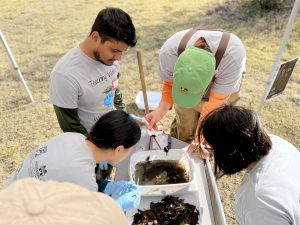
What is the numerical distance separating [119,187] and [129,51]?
16.4ft

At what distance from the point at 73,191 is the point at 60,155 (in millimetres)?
901

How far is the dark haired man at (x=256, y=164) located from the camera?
1.51 metres

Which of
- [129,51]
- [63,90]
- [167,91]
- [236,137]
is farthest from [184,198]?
[129,51]

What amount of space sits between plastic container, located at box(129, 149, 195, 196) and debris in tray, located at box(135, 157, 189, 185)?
34 mm

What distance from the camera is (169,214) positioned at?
84.3 inches

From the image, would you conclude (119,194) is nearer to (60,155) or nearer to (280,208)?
(60,155)

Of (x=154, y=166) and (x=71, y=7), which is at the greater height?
(x=154, y=166)

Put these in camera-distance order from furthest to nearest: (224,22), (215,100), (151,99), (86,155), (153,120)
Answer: (224,22)
(151,99)
(153,120)
(215,100)
(86,155)

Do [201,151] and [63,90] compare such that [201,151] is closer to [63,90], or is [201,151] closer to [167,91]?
[167,91]

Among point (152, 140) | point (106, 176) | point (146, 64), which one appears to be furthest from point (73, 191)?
point (146, 64)

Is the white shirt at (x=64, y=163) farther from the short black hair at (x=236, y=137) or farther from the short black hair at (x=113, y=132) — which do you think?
the short black hair at (x=236, y=137)

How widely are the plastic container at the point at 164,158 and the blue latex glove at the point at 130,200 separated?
86 millimetres

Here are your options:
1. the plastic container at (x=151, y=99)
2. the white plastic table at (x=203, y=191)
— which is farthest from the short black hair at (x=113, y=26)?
the plastic container at (x=151, y=99)

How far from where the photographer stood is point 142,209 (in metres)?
2.18
